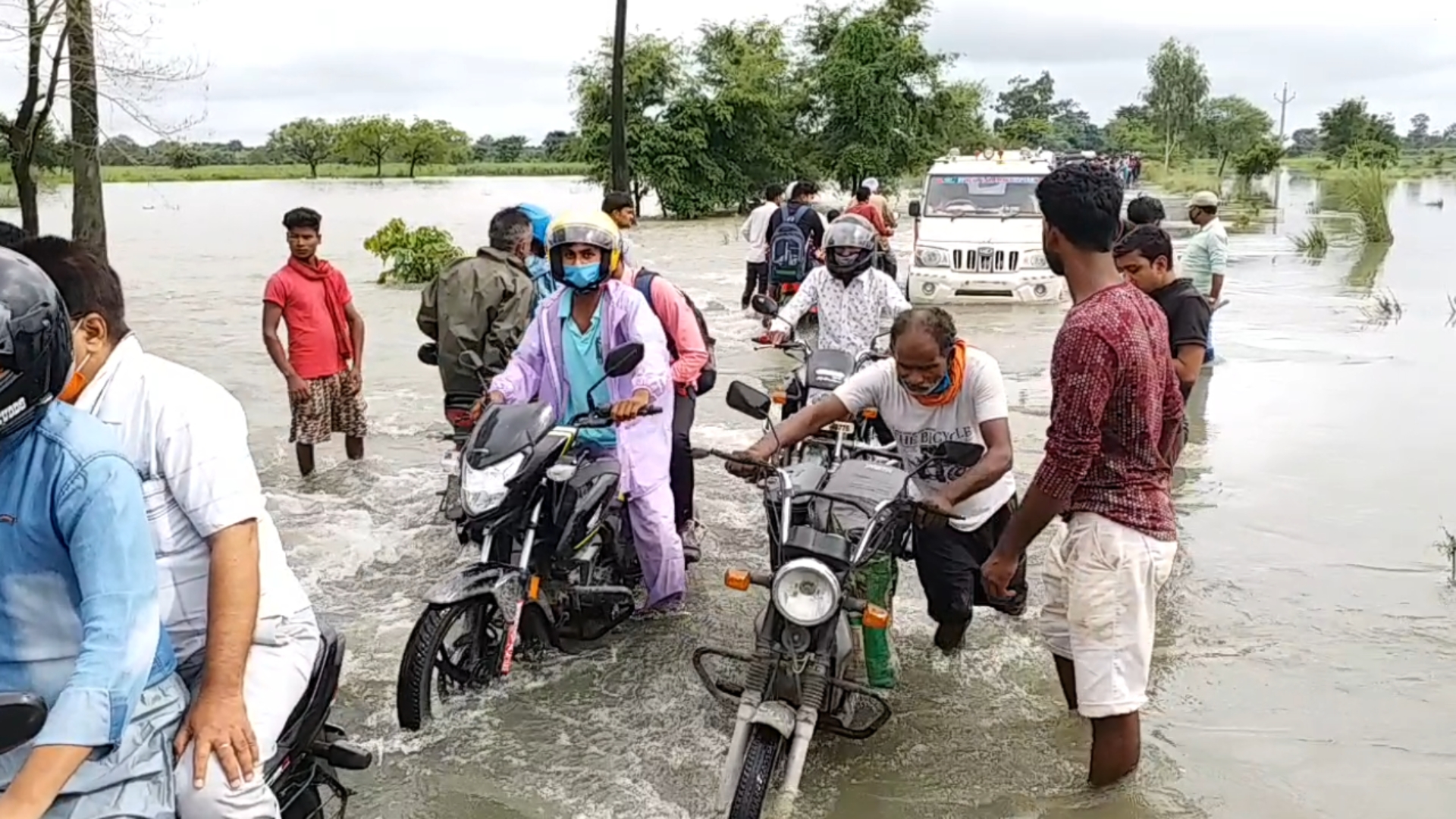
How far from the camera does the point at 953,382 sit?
4.50 m

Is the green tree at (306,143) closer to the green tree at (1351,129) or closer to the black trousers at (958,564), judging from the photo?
the green tree at (1351,129)

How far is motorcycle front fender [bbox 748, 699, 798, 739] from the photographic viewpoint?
348cm

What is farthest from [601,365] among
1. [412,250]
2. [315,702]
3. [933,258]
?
[412,250]

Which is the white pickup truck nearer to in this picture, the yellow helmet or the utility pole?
the yellow helmet

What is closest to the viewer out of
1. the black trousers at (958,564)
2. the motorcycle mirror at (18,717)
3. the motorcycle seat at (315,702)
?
the motorcycle mirror at (18,717)

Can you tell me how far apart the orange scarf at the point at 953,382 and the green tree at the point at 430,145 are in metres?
81.8

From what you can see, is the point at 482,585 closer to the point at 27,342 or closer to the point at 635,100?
the point at 27,342

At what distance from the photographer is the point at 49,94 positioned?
11.2 meters

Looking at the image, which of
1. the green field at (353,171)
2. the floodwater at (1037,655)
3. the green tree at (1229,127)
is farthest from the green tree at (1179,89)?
the floodwater at (1037,655)

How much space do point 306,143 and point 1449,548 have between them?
266 feet

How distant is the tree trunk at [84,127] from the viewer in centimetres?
1095

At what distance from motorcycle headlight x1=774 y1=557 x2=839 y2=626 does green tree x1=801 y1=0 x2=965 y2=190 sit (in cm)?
3195

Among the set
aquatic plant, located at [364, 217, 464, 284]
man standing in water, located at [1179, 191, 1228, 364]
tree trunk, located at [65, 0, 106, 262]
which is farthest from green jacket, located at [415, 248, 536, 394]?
aquatic plant, located at [364, 217, 464, 284]

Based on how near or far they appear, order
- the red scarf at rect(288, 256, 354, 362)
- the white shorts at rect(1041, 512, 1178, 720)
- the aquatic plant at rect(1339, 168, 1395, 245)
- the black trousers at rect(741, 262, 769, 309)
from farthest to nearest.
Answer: the aquatic plant at rect(1339, 168, 1395, 245), the black trousers at rect(741, 262, 769, 309), the red scarf at rect(288, 256, 354, 362), the white shorts at rect(1041, 512, 1178, 720)
